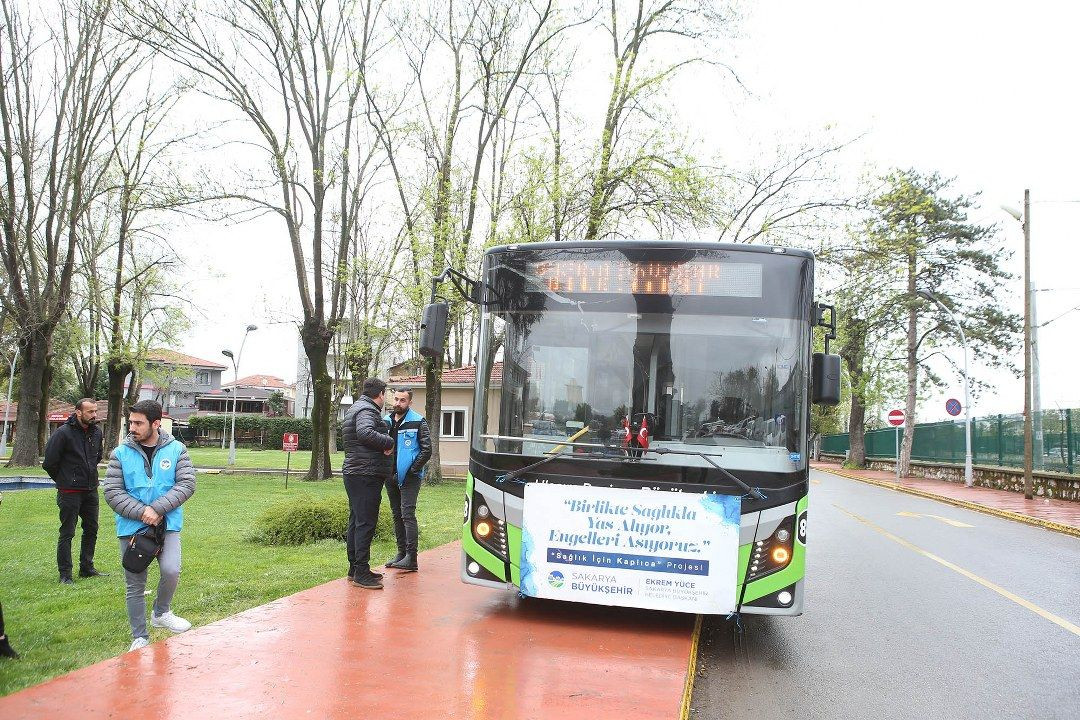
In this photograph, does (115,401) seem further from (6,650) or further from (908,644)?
(908,644)

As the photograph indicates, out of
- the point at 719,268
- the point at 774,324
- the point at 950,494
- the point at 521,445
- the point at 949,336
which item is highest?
the point at 949,336

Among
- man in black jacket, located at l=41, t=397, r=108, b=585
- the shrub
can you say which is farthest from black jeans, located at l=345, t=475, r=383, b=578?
the shrub

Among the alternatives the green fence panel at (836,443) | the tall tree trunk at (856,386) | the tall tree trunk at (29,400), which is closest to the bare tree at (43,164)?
the tall tree trunk at (29,400)

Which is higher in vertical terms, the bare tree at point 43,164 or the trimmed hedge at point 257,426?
the bare tree at point 43,164

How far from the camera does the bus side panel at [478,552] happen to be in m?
6.86

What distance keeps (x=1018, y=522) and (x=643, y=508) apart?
1603cm

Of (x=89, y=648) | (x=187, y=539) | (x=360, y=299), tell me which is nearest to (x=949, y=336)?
(x=360, y=299)

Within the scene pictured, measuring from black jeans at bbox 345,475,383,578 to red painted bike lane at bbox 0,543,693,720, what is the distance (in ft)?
1.43

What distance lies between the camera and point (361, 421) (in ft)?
26.2

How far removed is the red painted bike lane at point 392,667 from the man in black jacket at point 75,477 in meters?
2.80

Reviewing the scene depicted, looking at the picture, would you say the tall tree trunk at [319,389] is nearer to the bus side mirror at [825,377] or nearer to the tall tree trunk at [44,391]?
the tall tree trunk at [44,391]

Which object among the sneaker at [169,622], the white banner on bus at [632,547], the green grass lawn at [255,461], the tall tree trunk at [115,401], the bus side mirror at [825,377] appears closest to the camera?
the sneaker at [169,622]

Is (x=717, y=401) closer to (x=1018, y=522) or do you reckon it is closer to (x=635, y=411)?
(x=635, y=411)

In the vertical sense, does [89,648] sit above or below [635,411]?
below
